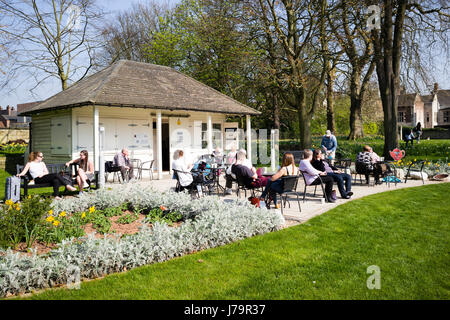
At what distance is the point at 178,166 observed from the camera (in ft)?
28.4

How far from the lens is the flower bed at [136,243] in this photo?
3.82 metres

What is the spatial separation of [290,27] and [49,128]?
12019mm

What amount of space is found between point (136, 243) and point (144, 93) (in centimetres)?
1029

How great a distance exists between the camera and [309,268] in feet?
14.0

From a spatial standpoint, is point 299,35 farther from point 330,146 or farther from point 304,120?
point 330,146

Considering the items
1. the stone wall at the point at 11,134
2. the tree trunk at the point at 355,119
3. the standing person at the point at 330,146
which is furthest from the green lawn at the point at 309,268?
the stone wall at the point at 11,134

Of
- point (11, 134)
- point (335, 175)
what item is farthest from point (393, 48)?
point (11, 134)

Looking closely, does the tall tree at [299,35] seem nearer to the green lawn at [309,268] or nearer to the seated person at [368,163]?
the seated person at [368,163]

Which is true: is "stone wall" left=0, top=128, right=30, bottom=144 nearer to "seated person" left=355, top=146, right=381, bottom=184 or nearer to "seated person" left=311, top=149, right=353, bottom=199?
"seated person" left=311, top=149, right=353, bottom=199

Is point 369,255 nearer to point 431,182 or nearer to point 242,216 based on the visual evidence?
point 242,216

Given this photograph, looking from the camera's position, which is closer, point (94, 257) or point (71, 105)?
point (94, 257)

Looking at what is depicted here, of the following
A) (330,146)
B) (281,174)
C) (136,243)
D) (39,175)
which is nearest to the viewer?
(136,243)

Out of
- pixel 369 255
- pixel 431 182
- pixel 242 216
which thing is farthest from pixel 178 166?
pixel 431 182

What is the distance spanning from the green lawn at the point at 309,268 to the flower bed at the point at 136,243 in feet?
0.66
